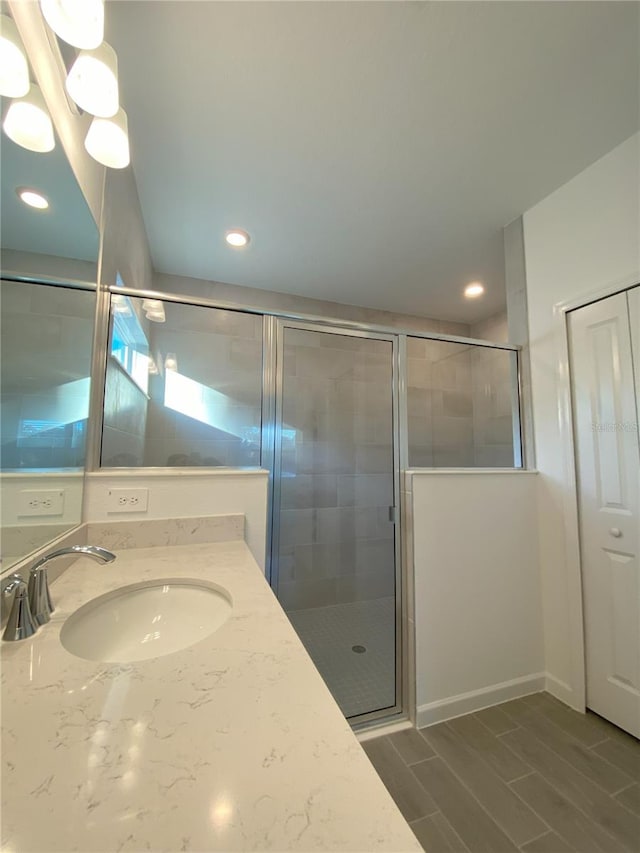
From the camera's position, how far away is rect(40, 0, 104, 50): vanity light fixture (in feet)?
2.48

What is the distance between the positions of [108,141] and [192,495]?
44.8 inches

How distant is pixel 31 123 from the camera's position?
0.77 meters

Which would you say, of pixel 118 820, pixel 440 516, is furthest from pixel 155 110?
pixel 440 516

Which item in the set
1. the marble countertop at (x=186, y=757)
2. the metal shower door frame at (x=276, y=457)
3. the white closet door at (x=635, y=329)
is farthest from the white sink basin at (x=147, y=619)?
the white closet door at (x=635, y=329)

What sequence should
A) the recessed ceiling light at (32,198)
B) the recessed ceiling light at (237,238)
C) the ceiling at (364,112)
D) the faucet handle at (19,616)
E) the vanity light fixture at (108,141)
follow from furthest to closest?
the recessed ceiling light at (237,238)
the ceiling at (364,112)
the vanity light fixture at (108,141)
the recessed ceiling light at (32,198)
the faucet handle at (19,616)

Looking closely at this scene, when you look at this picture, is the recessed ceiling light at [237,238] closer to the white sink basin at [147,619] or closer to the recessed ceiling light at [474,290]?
the recessed ceiling light at [474,290]

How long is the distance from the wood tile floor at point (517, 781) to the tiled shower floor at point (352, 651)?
18 centimetres

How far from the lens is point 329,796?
346mm

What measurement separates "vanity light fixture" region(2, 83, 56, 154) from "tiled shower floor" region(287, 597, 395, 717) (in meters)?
2.07

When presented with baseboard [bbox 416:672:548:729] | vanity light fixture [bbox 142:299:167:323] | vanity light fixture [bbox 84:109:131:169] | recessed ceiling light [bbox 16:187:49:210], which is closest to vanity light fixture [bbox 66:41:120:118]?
vanity light fixture [bbox 84:109:131:169]

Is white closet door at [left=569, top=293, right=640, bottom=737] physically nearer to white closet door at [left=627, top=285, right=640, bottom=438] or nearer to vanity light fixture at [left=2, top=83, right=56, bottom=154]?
white closet door at [left=627, top=285, right=640, bottom=438]

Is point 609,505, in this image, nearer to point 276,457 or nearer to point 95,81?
point 276,457

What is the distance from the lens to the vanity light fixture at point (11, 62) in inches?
27.0

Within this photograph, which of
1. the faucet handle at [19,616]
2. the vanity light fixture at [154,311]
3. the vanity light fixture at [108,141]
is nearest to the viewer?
the faucet handle at [19,616]
